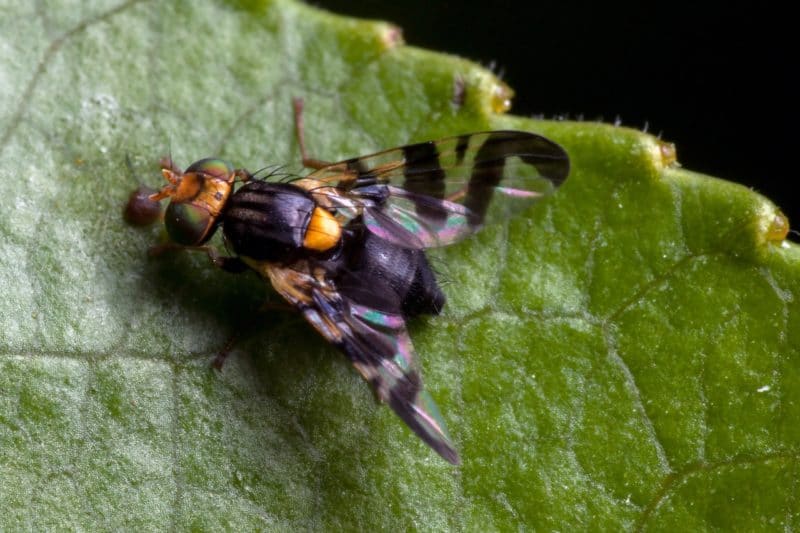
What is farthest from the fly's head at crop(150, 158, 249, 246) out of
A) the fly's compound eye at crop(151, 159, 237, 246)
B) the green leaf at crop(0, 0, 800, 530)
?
the green leaf at crop(0, 0, 800, 530)

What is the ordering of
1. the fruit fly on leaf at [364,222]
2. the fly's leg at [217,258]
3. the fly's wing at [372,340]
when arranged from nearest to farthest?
the fly's wing at [372,340], the fruit fly on leaf at [364,222], the fly's leg at [217,258]

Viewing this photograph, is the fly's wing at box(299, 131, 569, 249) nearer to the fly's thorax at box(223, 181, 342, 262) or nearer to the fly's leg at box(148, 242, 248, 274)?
the fly's thorax at box(223, 181, 342, 262)

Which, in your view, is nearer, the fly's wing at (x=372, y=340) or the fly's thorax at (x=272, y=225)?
the fly's wing at (x=372, y=340)

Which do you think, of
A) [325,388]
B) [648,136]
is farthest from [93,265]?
[648,136]

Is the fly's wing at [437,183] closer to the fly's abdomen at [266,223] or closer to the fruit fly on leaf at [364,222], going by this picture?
the fruit fly on leaf at [364,222]

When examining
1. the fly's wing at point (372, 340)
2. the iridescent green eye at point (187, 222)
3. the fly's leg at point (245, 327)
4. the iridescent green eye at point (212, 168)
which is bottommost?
the fly's leg at point (245, 327)

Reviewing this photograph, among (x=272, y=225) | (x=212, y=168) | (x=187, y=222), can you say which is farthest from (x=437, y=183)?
(x=187, y=222)

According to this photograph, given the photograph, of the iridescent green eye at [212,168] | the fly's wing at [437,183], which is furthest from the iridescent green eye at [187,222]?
the fly's wing at [437,183]

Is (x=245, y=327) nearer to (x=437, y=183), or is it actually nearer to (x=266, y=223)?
(x=266, y=223)
